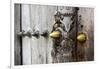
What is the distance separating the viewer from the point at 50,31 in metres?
1.59

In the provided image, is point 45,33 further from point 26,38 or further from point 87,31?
point 87,31

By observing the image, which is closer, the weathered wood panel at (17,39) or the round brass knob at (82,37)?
the weathered wood panel at (17,39)

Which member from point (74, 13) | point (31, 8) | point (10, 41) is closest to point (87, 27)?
point (74, 13)

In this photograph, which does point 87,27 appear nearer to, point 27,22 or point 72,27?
point 72,27

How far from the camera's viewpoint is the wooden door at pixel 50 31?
5.04 feet

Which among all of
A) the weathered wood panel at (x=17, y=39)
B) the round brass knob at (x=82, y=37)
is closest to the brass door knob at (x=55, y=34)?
the round brass knob at (x=82, y=37)

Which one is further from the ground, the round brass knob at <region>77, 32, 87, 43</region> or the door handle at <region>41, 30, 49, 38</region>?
the door handle at <region>41, 30, 49, 38</region>

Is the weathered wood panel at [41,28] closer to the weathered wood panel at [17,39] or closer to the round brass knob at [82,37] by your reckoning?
the weathered wood panel at [17,39]

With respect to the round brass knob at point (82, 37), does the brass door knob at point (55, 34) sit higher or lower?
higher

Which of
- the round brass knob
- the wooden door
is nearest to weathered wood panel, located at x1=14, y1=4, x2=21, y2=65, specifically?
the wooden door

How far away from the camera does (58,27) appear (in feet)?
5.30

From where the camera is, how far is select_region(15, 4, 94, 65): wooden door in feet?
5.04

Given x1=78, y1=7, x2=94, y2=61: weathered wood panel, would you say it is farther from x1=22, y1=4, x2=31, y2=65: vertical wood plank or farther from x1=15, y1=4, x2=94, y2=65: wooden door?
x1=22, y1=4, x2=31, y2=65: vertical wood plank

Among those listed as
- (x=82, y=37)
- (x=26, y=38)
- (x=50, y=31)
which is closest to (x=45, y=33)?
(x=50, y=31)
